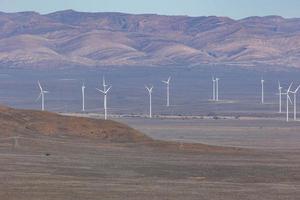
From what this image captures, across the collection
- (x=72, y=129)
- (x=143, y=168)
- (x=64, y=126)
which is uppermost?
(x=64, y=126)

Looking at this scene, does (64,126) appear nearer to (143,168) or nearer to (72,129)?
(72,129)

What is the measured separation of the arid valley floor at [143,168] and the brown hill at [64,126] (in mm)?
221

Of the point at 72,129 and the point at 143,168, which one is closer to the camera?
the point at 143,168

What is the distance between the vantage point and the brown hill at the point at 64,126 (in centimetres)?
6188

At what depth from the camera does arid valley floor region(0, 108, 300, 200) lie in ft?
112

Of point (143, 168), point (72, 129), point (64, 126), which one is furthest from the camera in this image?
point (64, 126)

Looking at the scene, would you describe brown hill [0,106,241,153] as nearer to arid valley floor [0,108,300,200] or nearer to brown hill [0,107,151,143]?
brown hill [0,107,151,143]

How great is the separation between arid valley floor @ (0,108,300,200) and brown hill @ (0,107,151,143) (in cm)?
22

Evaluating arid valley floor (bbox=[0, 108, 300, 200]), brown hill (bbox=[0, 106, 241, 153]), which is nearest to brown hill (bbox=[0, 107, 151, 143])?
brown hill (bbox=[0, 106, 241, 153])

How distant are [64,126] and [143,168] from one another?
20.2 metres

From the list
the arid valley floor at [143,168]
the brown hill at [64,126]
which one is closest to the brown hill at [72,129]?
the brown hill at [64,126]

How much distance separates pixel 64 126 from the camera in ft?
210

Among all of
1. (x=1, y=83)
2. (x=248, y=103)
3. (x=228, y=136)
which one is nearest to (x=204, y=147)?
(x=228, y=136)

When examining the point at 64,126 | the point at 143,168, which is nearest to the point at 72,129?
the point at 64,126
